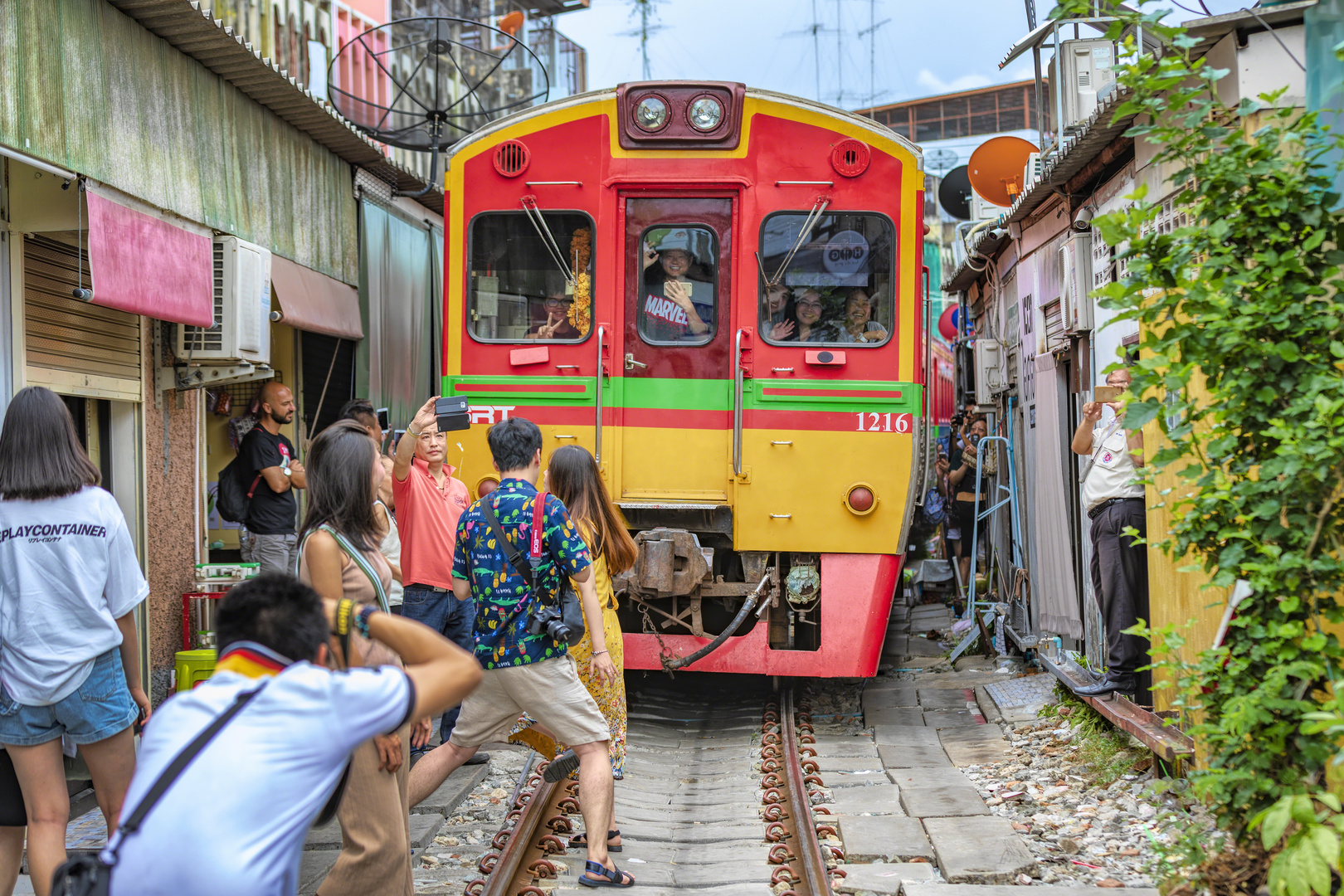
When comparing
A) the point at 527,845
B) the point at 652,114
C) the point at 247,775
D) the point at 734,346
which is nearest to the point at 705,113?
the point at 652,114

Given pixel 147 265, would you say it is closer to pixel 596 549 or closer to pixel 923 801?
pixel 596 549

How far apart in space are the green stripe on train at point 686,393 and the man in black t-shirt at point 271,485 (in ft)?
3.50

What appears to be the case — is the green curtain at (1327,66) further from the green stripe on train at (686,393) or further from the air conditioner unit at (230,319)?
the air conditioner unit at (230,319)

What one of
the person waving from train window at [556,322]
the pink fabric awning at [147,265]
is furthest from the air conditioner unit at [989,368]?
the pink fabric awning at [147,265]

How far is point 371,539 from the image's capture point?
346 centimetres

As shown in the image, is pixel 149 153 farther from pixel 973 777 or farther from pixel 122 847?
pixel 973 777

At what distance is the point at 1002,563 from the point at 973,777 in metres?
4.59

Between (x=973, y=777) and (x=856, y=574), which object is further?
(x=856, y=574)

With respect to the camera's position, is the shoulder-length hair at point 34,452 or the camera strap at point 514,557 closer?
the shoulder-length hair at point 34,452

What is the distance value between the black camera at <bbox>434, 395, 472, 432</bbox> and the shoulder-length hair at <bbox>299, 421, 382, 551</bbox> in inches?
73.0

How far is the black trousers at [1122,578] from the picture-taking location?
570 centimetres

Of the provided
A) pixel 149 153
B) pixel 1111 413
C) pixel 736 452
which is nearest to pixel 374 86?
pixel 149 153

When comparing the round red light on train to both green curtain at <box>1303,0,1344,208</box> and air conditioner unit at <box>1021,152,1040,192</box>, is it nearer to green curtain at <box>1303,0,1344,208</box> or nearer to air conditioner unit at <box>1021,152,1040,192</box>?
air conditioner unit at <box>1021,152,1040,192</box>

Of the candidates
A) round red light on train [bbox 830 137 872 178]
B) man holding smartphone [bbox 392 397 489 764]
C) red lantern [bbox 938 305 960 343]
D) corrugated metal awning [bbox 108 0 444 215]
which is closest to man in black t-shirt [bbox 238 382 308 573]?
man holding smartphone [bbox 392 397 489 764]
